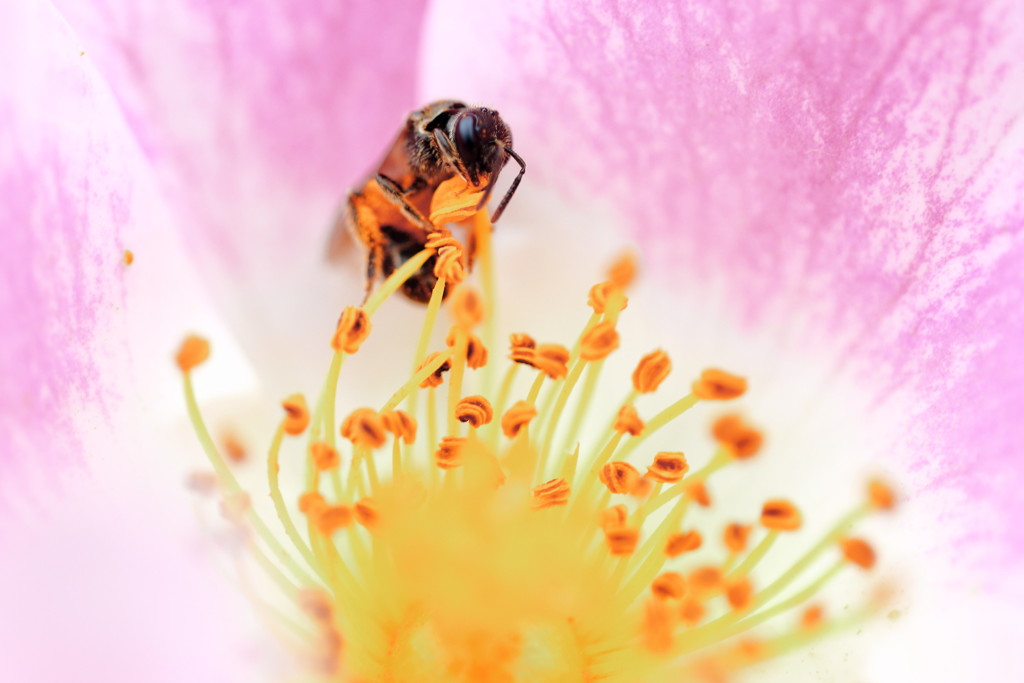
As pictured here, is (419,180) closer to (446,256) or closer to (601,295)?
(446,256)

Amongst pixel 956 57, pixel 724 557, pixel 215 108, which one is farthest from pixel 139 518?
pixel 956 57

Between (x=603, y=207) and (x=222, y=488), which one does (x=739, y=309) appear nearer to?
(x=603, y=207)

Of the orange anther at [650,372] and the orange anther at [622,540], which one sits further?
the orange anther at [650,372]

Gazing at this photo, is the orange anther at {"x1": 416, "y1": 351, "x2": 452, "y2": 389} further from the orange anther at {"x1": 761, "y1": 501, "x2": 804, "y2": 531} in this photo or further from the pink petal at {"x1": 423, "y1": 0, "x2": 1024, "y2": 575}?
the orange anther at {"x1": 761, "y1": 501, "x2": 804, "y2": 531}

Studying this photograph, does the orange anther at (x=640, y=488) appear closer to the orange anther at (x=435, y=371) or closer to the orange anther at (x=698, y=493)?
the orange anther at (x=698, y=493)

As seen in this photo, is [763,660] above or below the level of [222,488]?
below

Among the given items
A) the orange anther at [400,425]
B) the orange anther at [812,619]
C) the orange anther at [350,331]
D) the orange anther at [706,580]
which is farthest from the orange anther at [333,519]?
the orange anther at [812,619]

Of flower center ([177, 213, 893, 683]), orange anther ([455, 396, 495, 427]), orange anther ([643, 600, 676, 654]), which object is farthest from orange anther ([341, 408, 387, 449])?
orange anther ([643, 600, 676, 654])
